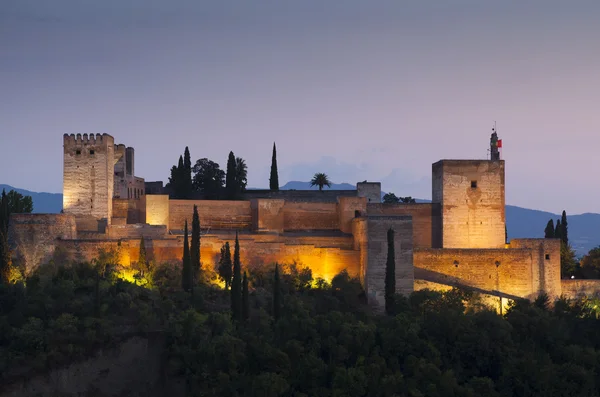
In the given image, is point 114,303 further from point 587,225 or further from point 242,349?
point 587,225

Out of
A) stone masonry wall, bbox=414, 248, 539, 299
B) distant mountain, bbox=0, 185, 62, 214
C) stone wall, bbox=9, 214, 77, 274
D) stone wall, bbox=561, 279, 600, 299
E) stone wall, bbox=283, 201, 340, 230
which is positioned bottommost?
stone wall, bbox=561, 279, 600, 299

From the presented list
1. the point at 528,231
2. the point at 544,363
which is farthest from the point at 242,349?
the point at 528,231

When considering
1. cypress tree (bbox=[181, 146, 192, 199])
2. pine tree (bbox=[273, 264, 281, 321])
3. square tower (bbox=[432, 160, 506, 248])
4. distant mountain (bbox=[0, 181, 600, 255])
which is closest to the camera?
pine tree (bbox=[273, 264, 281, 321])

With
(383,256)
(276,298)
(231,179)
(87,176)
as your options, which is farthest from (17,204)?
(383,256)

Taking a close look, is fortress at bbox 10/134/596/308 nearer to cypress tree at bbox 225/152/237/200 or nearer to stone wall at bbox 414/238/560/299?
stone wall at bbox 414/238/560/299

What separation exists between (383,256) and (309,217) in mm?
6042

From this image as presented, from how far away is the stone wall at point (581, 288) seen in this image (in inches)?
1160

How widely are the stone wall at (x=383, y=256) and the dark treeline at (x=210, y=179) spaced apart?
11.1 m

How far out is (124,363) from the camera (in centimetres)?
2398

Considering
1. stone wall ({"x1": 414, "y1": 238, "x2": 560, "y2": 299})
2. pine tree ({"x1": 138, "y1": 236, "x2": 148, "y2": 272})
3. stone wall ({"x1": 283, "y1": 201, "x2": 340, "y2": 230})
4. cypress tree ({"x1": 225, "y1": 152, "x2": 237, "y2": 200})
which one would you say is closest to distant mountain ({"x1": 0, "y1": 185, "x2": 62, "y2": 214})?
cypress tree ({"x1": 225, "y1": 152, "x2": 237, "y2": 200})

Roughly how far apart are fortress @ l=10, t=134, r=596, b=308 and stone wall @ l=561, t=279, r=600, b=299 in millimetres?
52

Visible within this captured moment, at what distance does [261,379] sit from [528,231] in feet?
455

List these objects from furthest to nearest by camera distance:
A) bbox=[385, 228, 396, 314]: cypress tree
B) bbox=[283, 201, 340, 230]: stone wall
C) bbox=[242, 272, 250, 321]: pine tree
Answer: bbox=[283, 201, 340, 230]: stone wall < bbox=[385, 228, 396, 314]: cypress tree < bbox=[242, 272, 250, 321]: pine tree

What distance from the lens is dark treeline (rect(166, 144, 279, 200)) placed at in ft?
122
